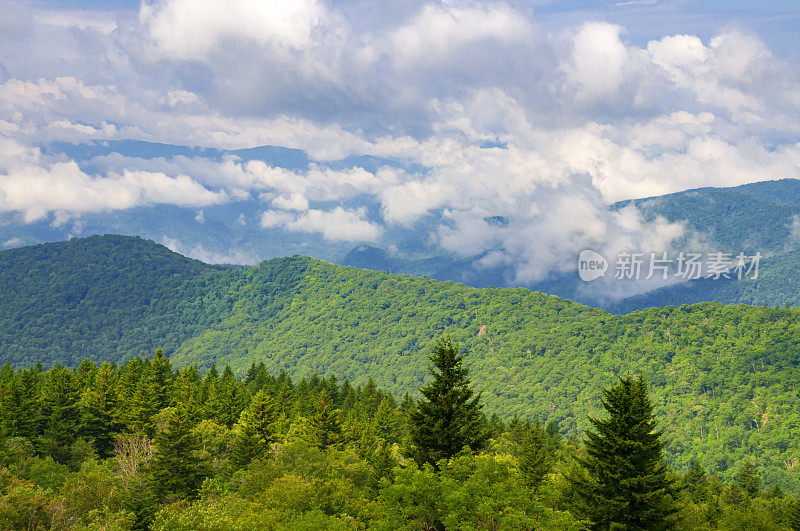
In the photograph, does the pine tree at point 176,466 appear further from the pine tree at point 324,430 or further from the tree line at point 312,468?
the pine tree at point 324,430

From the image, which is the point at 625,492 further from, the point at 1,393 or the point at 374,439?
the point at 1,393

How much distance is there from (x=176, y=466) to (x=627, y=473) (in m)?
39.7

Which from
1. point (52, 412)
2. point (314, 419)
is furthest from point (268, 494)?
point (52, 412)

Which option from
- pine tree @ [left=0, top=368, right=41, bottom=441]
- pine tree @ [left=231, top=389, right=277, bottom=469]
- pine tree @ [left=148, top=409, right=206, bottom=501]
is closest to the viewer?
pine tree @ [left=148, top=409, right=206, bottom=501]

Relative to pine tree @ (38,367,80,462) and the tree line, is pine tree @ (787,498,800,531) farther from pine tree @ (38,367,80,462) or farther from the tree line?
pine tree @ (38,367,80,462)

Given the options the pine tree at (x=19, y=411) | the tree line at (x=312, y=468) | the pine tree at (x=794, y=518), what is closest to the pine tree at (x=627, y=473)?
the tree line at (x=312, y=468)

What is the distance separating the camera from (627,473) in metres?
36.2

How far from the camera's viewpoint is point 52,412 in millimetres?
79750

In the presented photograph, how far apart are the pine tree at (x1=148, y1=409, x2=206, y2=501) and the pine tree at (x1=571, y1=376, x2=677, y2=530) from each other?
118 feet

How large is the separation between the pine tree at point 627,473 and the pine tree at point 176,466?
36.0m

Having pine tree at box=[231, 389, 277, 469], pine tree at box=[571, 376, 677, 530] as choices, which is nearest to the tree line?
pine tree at box=[571, 376, 677, 530]

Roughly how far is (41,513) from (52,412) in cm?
3746

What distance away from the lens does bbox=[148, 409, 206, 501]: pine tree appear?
2179 inches

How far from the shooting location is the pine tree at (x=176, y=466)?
55.3m
